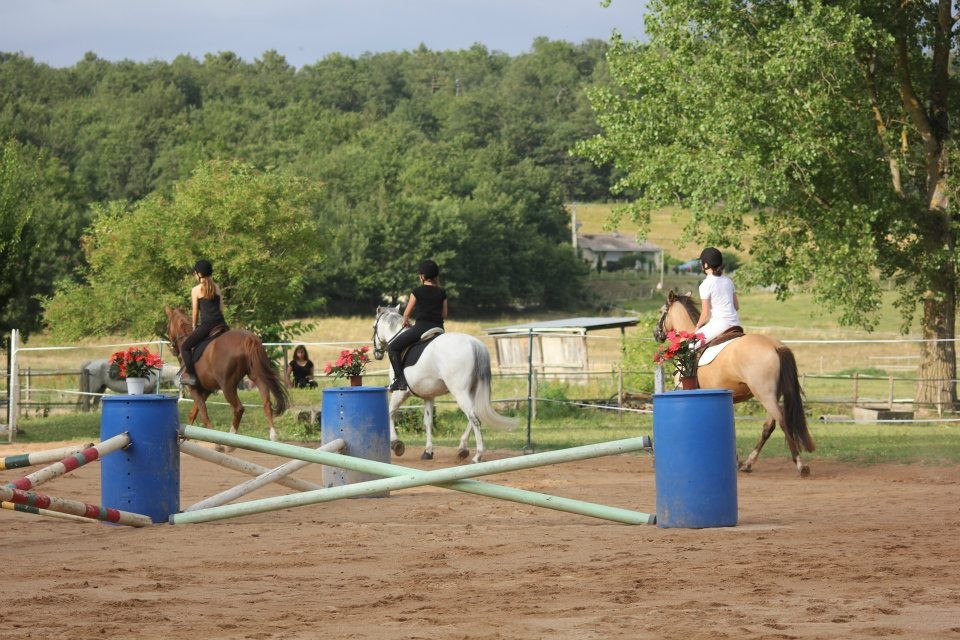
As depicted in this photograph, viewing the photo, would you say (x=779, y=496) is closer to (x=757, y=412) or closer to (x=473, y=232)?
(x=757, y=412)

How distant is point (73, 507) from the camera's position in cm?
852

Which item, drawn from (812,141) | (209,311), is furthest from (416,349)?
(812,141)

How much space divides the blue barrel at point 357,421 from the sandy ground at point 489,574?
1.70ft

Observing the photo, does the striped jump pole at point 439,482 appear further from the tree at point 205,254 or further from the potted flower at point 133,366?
the tree at point 205,254

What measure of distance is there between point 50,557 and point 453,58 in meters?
174

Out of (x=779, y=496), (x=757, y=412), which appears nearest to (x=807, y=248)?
(x=757, y=412)

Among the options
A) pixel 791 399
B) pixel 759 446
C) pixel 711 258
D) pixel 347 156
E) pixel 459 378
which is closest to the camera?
pixel 791 399

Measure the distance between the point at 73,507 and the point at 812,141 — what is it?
18.7 m

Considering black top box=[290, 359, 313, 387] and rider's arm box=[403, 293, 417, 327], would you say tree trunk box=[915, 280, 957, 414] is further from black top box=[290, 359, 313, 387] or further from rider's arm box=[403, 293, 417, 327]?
rider's arm box=[403, 293, 417, 327]

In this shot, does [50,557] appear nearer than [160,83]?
Yes

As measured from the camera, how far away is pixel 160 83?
406 feet

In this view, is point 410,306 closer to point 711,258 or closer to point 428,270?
point 428,270

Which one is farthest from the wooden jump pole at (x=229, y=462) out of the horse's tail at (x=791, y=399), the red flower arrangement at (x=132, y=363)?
the red flower arrangement at (x=132, y=363)

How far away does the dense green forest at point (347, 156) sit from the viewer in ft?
263
